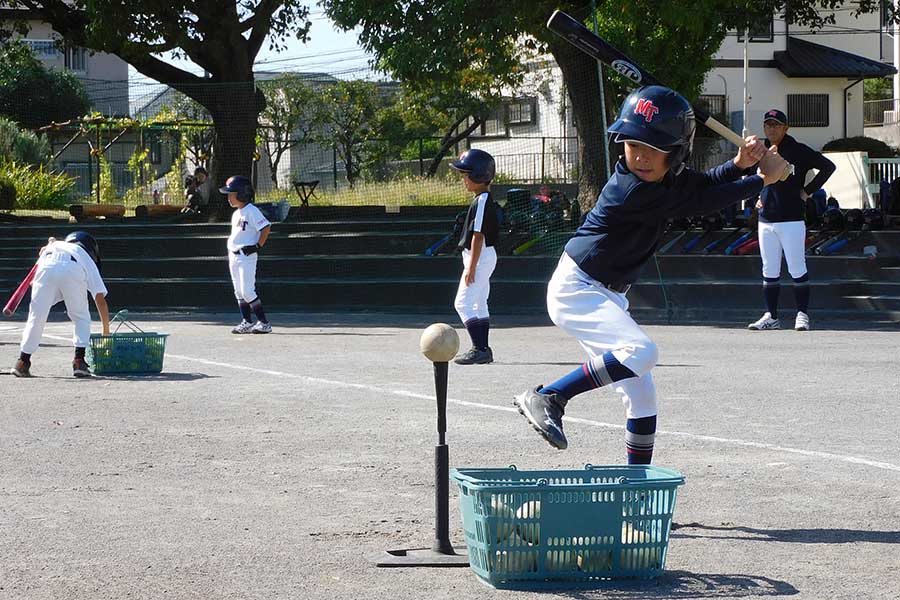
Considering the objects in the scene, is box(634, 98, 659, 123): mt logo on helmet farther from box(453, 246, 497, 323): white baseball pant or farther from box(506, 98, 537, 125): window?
box(506, 98, 537, 125): window

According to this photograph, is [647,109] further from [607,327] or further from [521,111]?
[521,111]

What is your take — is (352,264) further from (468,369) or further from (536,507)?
(536,507)

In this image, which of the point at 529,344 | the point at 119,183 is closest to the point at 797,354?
the point at 529,344

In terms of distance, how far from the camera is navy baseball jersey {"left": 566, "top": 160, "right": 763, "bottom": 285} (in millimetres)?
5777

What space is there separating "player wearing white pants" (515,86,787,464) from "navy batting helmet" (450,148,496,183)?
251 inches

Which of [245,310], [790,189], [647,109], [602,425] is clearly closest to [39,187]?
[245,310]

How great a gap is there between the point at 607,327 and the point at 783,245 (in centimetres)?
987

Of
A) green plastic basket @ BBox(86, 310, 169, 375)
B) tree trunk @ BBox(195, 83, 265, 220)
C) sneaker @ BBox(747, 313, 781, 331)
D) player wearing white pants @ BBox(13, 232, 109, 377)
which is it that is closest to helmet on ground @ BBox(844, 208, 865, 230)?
sneaker @ BBox(747, 313, 781, 331)

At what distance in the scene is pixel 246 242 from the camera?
1642cm

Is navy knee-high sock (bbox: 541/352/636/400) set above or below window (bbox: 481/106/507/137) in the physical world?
below

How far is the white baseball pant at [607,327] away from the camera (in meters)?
5.85

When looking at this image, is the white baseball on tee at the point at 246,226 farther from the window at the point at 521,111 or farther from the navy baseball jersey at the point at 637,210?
the window at the point at 521,111

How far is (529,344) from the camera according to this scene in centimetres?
1489

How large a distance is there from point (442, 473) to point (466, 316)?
7.38 m
